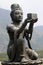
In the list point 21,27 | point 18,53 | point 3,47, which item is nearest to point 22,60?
point 18,53

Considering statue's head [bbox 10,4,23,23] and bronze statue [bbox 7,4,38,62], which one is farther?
statue's head [bbox 10,4,23,23]

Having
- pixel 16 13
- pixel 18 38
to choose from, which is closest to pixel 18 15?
pixel 16 13

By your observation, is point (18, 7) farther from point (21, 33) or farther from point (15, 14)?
point (21, 33)

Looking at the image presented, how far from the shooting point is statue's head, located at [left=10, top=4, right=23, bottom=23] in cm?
1027

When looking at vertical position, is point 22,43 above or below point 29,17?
below

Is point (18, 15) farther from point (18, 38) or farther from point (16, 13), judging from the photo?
point (18, 38)

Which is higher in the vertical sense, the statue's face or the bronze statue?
the statue's face

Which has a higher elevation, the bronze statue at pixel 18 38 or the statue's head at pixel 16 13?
the statue's head at pixel 16 13

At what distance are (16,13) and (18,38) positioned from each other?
0.83m

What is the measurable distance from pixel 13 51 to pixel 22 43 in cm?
47

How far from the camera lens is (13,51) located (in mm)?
10180

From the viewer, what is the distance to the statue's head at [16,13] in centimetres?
1027

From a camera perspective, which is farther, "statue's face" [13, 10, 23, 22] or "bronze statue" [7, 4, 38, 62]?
"statue's face" [13, 10, 23, 22]

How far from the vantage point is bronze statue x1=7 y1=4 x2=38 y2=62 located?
9.92 meters
